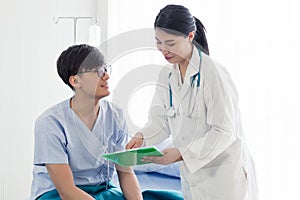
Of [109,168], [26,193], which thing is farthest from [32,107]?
[109,168]

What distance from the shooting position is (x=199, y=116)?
4.99 feet

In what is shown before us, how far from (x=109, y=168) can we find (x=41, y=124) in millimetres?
293

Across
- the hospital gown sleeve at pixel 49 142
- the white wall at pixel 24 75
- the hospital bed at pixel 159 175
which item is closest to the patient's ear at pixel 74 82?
the hospital gown sleeve at pixel 49 142

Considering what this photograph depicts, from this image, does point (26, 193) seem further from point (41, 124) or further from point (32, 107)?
point (41, 124)

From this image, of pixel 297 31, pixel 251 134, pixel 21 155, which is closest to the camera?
pixel 297 31

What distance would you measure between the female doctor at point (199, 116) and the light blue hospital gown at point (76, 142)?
5.2 inches

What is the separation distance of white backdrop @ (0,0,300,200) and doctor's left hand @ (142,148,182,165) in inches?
10.9

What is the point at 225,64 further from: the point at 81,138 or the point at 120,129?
the point at 81,138

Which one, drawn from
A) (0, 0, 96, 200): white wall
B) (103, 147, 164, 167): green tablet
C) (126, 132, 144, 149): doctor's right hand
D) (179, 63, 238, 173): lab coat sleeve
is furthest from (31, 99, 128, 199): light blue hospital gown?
(0, 0, 96, 200): white wall

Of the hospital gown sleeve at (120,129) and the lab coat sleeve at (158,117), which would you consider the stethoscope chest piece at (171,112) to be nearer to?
the lab coat sleeve at (158,117)

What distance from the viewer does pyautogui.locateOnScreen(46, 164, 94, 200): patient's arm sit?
1.60 metres

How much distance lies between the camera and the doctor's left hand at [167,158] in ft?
4.94

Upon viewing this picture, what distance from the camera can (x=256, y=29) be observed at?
2.17 m

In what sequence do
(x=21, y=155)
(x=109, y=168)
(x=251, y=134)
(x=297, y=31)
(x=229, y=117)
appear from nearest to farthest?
1. (x=229, y=117)
2. (x=109, y=168)
3. (x=297, y=31)
4. (x=251, y=134)
5. (x=21, y=155)
